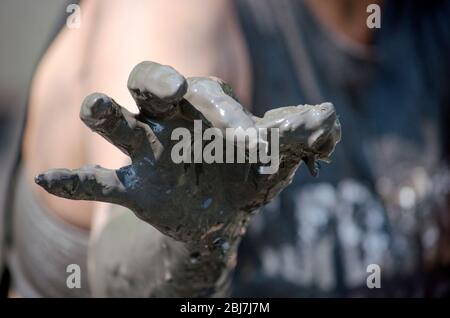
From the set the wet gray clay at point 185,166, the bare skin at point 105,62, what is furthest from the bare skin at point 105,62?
the wet gray clay at point 185,166

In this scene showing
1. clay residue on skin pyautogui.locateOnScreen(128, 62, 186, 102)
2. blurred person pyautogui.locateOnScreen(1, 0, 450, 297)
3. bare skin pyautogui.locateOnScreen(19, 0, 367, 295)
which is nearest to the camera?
clay residue on skin pyautogui.locateOnScreen(128, 62, 186, 102)

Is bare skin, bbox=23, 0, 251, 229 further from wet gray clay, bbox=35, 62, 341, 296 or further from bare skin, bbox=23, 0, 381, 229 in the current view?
wet gray clay, bbox=35, 62, 341, 296

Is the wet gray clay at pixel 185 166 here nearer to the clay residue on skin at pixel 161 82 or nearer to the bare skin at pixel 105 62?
the clay residue on skin at pixel 161 82

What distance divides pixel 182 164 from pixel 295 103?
1.62ft

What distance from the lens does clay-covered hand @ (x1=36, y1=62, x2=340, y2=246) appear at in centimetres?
48

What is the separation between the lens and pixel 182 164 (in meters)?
0.52

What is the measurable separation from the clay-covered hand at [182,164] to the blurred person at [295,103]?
165mm

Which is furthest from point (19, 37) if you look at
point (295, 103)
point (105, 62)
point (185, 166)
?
point (185, 166)

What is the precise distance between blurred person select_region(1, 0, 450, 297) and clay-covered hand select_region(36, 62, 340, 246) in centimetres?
16

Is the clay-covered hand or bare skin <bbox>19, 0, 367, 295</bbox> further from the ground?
bare skin <bbox>19, 0, 367, 295</bbox>

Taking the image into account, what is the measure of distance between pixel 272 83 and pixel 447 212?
0.31 m

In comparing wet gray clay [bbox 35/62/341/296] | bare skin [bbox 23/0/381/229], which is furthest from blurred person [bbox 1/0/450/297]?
wet gray clay [bbox 35/62/341/296]

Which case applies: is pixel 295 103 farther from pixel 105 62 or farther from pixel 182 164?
pixel 182 164

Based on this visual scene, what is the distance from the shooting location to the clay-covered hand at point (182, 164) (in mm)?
478
